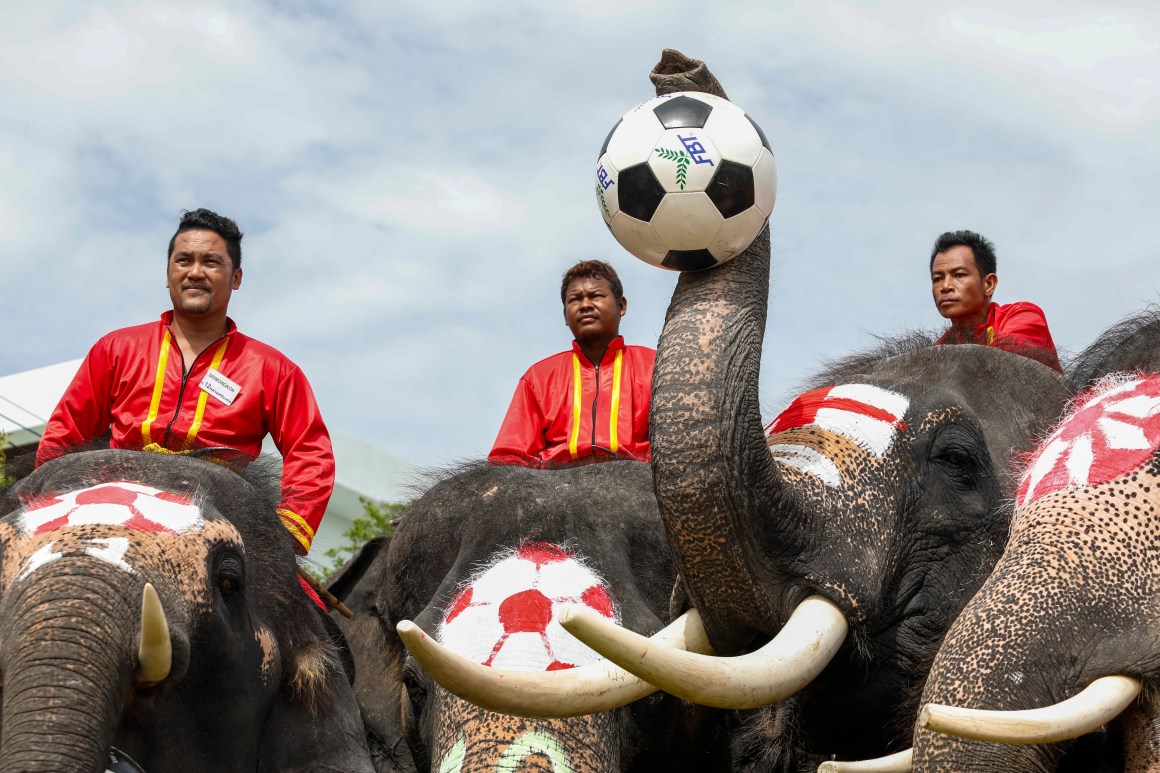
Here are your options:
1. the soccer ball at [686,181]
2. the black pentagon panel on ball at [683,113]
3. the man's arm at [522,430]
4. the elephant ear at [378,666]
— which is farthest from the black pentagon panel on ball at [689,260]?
the man's arm at [522,430]

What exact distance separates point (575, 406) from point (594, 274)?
0.61 metres

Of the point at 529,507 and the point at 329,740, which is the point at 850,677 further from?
the point at 329,740

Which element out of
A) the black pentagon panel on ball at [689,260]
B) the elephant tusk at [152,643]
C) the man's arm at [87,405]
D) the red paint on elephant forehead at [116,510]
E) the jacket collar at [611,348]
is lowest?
the elephant tusk at [152,643]

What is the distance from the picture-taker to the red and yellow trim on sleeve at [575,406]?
672 cm

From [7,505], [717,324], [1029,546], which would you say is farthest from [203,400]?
[1029,546]

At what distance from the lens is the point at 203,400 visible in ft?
20.7

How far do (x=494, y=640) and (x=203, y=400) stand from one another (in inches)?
71.2

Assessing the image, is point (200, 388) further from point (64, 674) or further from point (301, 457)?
point (64, 674)

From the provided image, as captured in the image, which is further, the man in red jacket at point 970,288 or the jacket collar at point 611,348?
the jacket collar at point 611,348

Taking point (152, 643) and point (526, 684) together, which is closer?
point (526, 684)

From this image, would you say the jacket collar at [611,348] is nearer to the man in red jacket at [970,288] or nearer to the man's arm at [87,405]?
the man in red jacket at [970,288]

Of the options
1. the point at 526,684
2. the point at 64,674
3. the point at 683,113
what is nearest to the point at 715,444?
the point at 526,684

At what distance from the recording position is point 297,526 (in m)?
6.05

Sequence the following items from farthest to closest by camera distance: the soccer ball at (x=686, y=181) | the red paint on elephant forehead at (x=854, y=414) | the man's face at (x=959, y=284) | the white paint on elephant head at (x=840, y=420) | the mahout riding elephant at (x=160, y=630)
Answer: the man's face at (x=959, y=284), the red paint on elephant forehead at (x=854, y=414), the white paint on elephant head at (x=840, y=420), the soccer ball at (x=686, y=181), the mahout riding elephant at (x=160, y=630)
